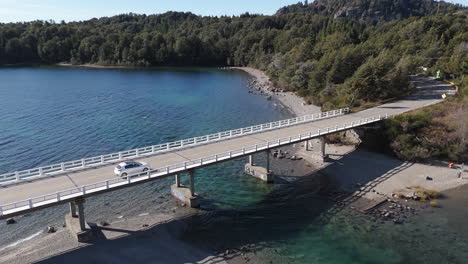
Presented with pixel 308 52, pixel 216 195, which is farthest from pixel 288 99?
pixel 216 195

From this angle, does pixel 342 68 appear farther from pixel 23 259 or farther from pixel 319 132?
pixel 23 259

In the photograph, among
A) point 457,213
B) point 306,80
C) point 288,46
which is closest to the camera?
point 457,213

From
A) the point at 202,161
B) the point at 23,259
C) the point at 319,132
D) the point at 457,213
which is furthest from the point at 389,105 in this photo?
the point at 23,259

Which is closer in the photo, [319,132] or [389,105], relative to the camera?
[319,132]

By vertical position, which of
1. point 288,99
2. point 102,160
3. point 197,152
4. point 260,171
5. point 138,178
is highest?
point 288,99

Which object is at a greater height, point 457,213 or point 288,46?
point 288,46

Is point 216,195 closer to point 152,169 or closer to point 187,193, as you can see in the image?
point 187,193

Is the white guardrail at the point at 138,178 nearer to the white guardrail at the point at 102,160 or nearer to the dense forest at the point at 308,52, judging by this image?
the white guardrail at the point at 102,160

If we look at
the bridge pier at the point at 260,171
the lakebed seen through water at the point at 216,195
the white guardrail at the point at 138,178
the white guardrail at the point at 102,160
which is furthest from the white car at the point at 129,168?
the bridge pier at the point at 260,171
